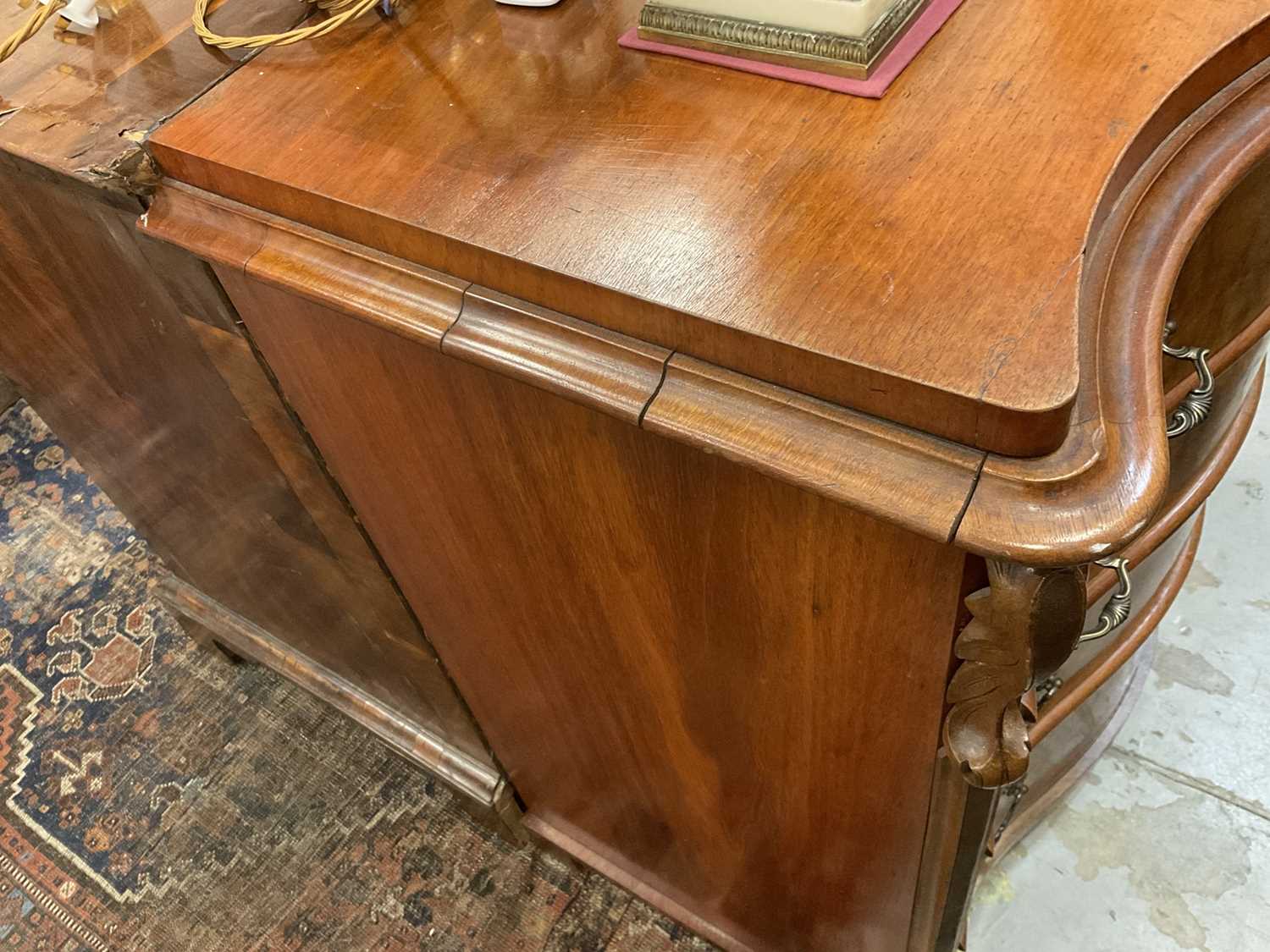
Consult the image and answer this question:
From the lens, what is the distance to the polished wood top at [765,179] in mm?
368

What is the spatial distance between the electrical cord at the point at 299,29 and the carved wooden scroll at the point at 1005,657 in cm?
45

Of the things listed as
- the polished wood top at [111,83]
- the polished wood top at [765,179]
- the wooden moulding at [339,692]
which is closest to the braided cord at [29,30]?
the polished wood top at [111,83]

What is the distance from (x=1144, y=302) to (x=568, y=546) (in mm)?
334

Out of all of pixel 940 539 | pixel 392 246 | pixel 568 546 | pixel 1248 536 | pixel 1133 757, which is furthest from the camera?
pixel 1248 536

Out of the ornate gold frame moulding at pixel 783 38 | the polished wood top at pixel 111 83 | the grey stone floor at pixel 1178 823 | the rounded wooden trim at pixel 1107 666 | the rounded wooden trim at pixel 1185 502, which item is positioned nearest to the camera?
the ornate gold frame moulding at pixel 783 38

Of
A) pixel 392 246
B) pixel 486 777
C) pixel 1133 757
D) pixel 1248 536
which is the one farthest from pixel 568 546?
pixel 1248 536

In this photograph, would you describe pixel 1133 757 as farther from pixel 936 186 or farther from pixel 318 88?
pixel 318 88

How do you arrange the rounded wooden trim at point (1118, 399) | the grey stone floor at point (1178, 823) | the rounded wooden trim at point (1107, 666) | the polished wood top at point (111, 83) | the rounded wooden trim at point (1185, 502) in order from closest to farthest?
1. the rounded wooden trim at point (1118, 399)
2. the polished wood top at point (111, 83)
3. the rounded wooden trim at point (1185, 502)
4. the rounded wooden trim at point (1107, 666)
5. the grey stone floor at point (1178, 823)

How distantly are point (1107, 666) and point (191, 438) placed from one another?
80 centimetres

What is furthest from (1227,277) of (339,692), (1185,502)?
(339,692)

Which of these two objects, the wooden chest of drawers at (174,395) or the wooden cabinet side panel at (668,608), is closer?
the wooden cabinet side panel at (668,608)

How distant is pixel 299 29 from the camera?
556 mm

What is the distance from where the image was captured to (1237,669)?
1.20 meters

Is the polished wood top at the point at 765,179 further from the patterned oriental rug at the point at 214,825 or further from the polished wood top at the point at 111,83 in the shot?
the patterned oriental rug at the point at 214,825
